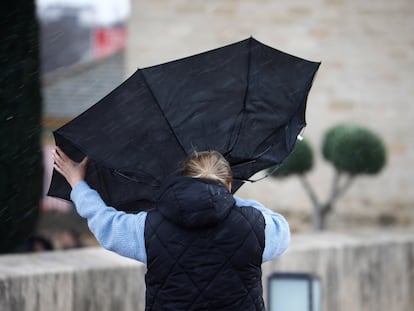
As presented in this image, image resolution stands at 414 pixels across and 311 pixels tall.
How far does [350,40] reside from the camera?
39.7 ft

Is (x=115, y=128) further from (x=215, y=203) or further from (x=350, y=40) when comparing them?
(x=350, y=40)

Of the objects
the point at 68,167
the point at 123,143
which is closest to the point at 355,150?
the point at 123,143

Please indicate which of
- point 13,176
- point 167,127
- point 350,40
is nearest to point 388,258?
point 13,176

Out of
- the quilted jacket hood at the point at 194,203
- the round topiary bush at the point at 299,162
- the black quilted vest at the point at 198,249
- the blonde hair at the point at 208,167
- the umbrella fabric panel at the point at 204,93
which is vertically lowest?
the black quilted vest at the point at 198,249

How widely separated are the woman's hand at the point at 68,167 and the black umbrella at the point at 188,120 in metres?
0.03

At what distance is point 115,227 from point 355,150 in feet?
18.2

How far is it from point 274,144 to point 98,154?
2.59 feet

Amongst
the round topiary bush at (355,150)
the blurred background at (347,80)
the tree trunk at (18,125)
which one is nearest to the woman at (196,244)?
the tree trunk at (18,125)

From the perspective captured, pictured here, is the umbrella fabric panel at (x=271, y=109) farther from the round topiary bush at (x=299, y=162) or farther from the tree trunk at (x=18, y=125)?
the round topiary bush at (x=299, y=162)

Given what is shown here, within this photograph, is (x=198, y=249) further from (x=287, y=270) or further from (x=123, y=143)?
(x=287, y=270)

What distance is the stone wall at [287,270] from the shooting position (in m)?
4.91

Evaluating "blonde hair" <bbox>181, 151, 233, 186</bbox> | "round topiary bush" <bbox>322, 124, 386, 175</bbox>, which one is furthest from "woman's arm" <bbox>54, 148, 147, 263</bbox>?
"round topiary bush" <bbox>322, 124, 386, 175</bbox>

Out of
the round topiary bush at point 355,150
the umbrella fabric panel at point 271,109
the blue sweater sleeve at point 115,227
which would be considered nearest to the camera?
the blue sweater sleeve at point 115,227

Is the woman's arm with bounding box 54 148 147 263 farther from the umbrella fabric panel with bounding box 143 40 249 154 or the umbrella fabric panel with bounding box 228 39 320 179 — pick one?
the umbrella fabric panel with bounding box 228 39 320 179
